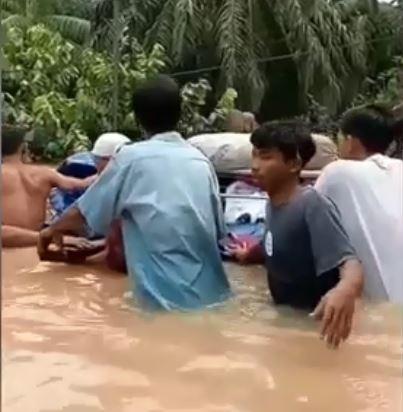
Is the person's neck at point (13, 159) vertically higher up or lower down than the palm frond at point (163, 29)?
lower down

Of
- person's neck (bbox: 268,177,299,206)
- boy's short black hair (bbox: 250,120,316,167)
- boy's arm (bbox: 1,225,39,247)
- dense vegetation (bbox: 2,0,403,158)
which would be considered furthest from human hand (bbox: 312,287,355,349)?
dense vegetation (bbox: 2,0,403,158)

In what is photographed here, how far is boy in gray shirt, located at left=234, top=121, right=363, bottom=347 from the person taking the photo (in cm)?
346

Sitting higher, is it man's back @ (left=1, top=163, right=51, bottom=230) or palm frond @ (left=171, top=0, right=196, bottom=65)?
palm frond @ (left=171, top=0, right=196, bottom=65)

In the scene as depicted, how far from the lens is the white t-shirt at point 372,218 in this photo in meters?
4.07

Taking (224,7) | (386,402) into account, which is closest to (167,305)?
(386,402)

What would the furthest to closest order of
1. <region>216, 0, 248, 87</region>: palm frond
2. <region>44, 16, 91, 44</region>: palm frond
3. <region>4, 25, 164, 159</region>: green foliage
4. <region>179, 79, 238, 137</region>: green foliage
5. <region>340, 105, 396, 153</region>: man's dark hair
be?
1. <region>44, 16, 91, 44</region>: palm frond
2. <region>216, 0, 248, 87</region>: palm frond
3. <region>4, 25, 164, 159</region>: green foliage
4. <region>179, 79, 238, 137</region>: green foliage
5. <region>340, 105, 396, 153</region>: man's dark hair

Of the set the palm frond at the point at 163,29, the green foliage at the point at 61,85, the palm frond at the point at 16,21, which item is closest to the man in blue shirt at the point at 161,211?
the green foliage at the point at 61,85

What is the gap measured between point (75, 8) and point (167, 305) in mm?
16162

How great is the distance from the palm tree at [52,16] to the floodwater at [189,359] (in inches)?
471

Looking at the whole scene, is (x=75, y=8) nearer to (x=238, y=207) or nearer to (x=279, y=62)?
(x=279, y=62)

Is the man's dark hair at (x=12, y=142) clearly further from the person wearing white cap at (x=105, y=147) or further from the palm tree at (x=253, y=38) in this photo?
the palm tree at (x=253, y=38)

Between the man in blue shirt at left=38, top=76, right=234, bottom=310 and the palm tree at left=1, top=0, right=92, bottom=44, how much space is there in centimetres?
1187

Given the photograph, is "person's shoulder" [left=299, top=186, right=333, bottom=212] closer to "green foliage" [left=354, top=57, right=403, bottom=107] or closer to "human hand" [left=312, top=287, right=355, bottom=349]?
"human hand" [left=312, top=287, right=355, bottom=349]

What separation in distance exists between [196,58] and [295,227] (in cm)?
1503
